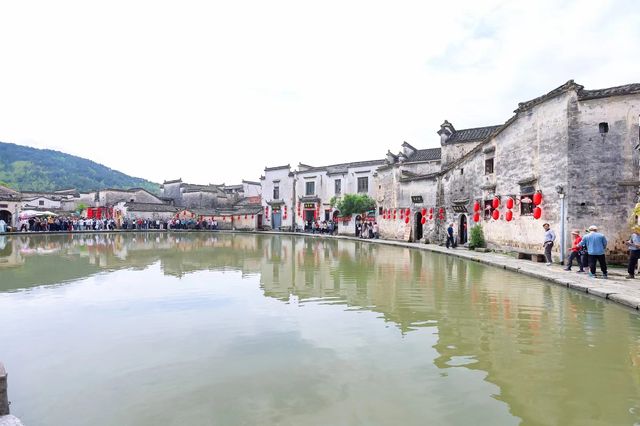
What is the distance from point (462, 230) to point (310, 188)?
69.1 feet

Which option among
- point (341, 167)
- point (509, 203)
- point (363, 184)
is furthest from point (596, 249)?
point (341, 167)

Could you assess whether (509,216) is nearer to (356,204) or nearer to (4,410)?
(4,410)

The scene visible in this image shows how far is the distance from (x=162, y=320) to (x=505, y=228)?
14.0 m

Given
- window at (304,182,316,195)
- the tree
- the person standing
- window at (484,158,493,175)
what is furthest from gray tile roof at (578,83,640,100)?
window at (304,182,316,195)

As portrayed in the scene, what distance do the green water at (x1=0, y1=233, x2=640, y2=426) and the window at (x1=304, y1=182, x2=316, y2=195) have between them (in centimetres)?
3161

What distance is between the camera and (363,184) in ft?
121

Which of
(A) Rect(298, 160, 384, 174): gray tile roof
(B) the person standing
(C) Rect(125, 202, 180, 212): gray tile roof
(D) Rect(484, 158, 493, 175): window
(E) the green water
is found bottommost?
(E) the green water

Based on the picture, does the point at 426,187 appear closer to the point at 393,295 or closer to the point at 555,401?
the point at 393,295

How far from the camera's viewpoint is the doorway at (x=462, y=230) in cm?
2191

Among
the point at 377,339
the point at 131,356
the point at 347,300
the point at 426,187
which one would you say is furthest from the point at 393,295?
the point at 426,187

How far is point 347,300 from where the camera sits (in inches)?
311

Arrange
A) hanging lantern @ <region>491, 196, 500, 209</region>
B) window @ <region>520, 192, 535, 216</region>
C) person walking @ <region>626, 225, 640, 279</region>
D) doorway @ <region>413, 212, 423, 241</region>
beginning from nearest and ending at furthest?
person walking @ <region>626, 225, 640, 279</region> < window @ <region>520, 192, 535, 216</region> < hanging lantern @ <region>491, 196, 500, 209</region> < doorway @ <region>413, 212, 423, 241</region>

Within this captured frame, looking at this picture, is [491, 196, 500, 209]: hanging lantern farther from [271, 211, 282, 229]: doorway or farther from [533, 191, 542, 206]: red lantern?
[271, 211, 282, 229]: doorway

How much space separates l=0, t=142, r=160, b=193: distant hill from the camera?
75.4m
